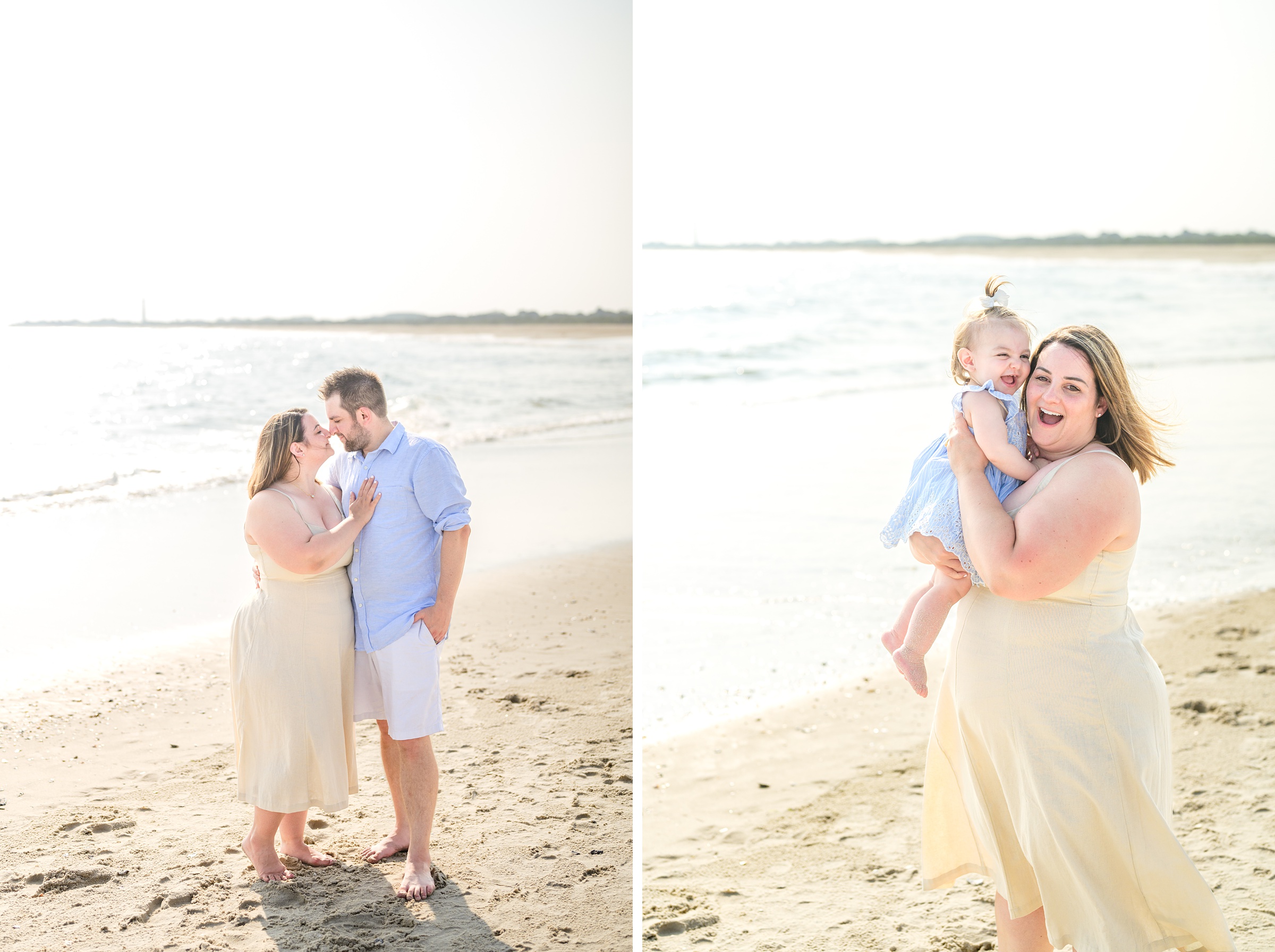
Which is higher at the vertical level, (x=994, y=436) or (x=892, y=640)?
(x=994, y=436)

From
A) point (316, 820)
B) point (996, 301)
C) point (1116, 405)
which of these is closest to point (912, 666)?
point (1116, 405)

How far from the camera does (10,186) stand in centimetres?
1702

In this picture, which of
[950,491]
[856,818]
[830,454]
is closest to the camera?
[950,491]

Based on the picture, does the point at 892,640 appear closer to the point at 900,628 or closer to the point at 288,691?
the point at 900,628

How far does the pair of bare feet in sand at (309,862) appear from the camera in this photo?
10.8 feet

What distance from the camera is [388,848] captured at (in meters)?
3.58

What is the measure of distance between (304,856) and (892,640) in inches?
86.5

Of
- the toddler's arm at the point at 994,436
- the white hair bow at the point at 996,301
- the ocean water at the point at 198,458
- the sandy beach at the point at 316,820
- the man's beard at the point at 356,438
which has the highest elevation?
the white hair bow at the point at 996,301

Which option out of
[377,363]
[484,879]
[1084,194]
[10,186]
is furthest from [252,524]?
[1084,194]

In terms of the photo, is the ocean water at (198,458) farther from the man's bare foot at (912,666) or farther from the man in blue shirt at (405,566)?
the man's bare foot at (912,666)

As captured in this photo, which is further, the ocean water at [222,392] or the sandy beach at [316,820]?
the ocean water at [222,392]

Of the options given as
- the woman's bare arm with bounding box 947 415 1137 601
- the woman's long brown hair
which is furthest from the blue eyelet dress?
the woman's long brown hair

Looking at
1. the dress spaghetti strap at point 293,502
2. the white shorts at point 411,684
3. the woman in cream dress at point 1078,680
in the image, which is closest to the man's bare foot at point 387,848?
the white shorts at point 411,684

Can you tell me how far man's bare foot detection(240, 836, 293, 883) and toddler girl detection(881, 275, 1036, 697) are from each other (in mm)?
2171
